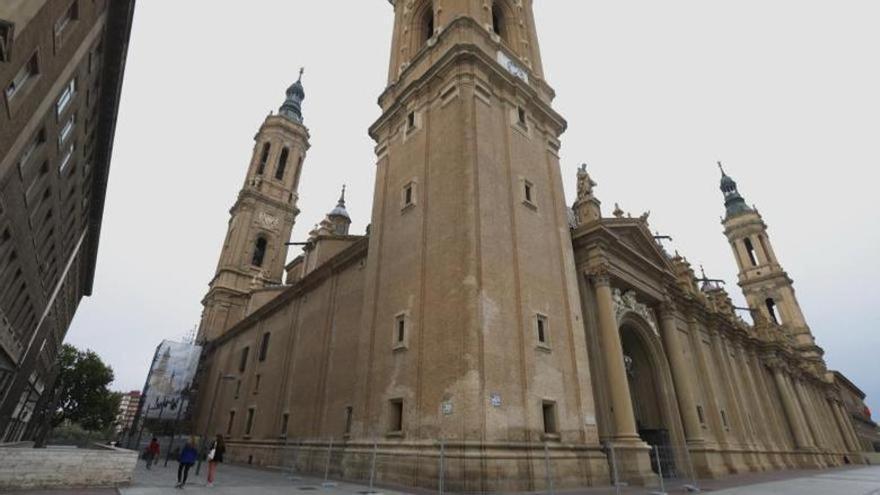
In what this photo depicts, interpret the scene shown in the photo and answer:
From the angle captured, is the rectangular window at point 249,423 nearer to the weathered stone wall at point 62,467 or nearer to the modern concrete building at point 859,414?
the weathered stone wall at point 62,467

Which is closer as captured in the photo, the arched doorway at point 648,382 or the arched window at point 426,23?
the arched doorway at point 648,382

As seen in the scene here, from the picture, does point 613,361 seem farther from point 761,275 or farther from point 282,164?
point 761,275

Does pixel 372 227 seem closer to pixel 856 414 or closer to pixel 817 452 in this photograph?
pixel 817 452

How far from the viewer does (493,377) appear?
45.2ft

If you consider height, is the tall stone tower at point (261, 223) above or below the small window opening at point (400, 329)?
above

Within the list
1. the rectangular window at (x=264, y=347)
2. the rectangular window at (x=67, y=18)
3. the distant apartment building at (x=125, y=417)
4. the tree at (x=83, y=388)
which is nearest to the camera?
the rectangular window at (x=67, y=18)

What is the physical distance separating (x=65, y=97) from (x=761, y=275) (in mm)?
73675

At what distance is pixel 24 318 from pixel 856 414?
11344 centimetres

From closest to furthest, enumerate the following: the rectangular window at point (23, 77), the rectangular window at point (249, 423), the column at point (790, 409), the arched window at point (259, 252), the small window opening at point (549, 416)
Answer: the rectangular window at point (23, 77) < the small window opening at point (549, 416) < the rectangular window at point (249, 423) < the column at point (790, 409) < the arched window at point (259, 252)

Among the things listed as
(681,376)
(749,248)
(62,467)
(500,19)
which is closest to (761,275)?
(749,248)

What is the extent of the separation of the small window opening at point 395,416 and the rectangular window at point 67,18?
15.9 metres

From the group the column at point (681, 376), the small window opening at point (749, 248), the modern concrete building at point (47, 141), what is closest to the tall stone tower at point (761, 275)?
the small window opening at point (749, 248)

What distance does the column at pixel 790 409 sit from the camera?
1390 inches

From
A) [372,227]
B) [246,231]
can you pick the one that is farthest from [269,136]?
[372,227]
